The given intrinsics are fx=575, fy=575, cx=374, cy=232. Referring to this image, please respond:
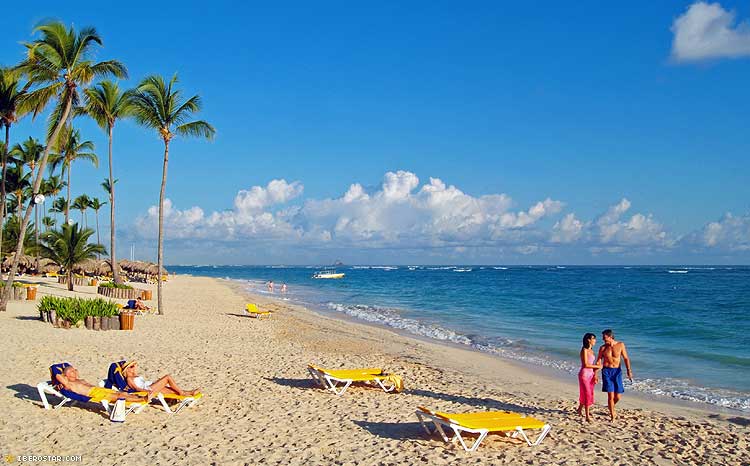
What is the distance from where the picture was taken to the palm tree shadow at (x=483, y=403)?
30.3 feet

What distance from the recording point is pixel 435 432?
7.50 meters

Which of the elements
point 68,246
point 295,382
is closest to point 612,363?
point 295,382

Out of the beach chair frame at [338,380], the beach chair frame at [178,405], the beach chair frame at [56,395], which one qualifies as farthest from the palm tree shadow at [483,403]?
the beach chair frame at [56,395]

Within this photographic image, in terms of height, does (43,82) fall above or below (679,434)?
above

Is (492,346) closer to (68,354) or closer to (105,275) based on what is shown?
(68,354)

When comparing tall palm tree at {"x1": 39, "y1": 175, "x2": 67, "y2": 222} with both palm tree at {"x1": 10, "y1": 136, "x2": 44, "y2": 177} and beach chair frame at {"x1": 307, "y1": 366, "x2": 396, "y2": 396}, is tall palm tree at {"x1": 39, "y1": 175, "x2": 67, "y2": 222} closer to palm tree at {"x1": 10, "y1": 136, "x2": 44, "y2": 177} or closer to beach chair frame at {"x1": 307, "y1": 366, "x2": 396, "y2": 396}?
palm tree at {"x1": 10, "y1": 136, "x2": 44, "y2": 177}

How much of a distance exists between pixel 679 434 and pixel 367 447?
14.8 ft

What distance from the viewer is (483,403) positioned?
9656mm

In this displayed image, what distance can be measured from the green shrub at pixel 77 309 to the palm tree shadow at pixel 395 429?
10472 millimetres

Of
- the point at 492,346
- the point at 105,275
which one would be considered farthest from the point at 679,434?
the point at 105,275

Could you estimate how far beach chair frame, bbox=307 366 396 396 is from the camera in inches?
386

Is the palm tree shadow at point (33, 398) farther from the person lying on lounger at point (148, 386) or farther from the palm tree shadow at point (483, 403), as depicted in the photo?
the palm tree shadow at point (483, 403)

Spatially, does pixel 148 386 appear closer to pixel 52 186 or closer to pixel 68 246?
pixel 68 246

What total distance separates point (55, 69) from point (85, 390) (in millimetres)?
13955
